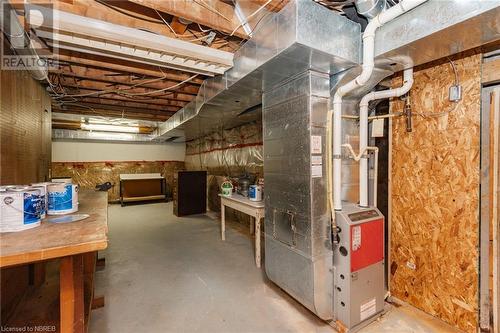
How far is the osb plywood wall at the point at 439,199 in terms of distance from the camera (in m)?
1.67

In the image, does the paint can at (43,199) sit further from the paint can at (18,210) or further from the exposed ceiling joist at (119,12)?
the exposed ceiling joist at (119,12)

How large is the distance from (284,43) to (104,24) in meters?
1.22

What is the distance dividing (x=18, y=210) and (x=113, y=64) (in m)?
1.85

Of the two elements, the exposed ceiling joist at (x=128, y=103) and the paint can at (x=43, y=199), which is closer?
the paint can at (x=43, y=199)

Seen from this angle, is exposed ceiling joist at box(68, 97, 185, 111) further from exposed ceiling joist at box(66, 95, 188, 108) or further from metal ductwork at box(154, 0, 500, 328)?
metal ductwork at box(154, 0, 500, 328)

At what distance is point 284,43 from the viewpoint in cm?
150

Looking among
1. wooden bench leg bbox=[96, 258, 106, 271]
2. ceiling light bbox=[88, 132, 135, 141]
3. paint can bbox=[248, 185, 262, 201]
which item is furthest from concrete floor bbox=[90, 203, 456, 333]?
ceiling light bbox=[88, 132, 135, 141]

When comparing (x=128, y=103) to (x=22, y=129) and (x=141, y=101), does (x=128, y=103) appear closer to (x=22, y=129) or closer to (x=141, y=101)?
(x=141, y=101)

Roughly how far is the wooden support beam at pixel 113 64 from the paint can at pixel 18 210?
171cm

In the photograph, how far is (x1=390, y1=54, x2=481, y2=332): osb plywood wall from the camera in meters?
1.67

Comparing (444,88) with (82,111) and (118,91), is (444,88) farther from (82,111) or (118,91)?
(82,111)

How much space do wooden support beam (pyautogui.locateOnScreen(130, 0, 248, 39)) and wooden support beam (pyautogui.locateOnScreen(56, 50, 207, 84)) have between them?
3.71 feet

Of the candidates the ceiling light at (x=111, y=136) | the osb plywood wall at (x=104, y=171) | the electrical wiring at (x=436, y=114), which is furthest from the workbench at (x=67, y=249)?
the osb plywood wall at (x=104, y=171)

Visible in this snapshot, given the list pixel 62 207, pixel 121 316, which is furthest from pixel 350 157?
pixel 121 316
